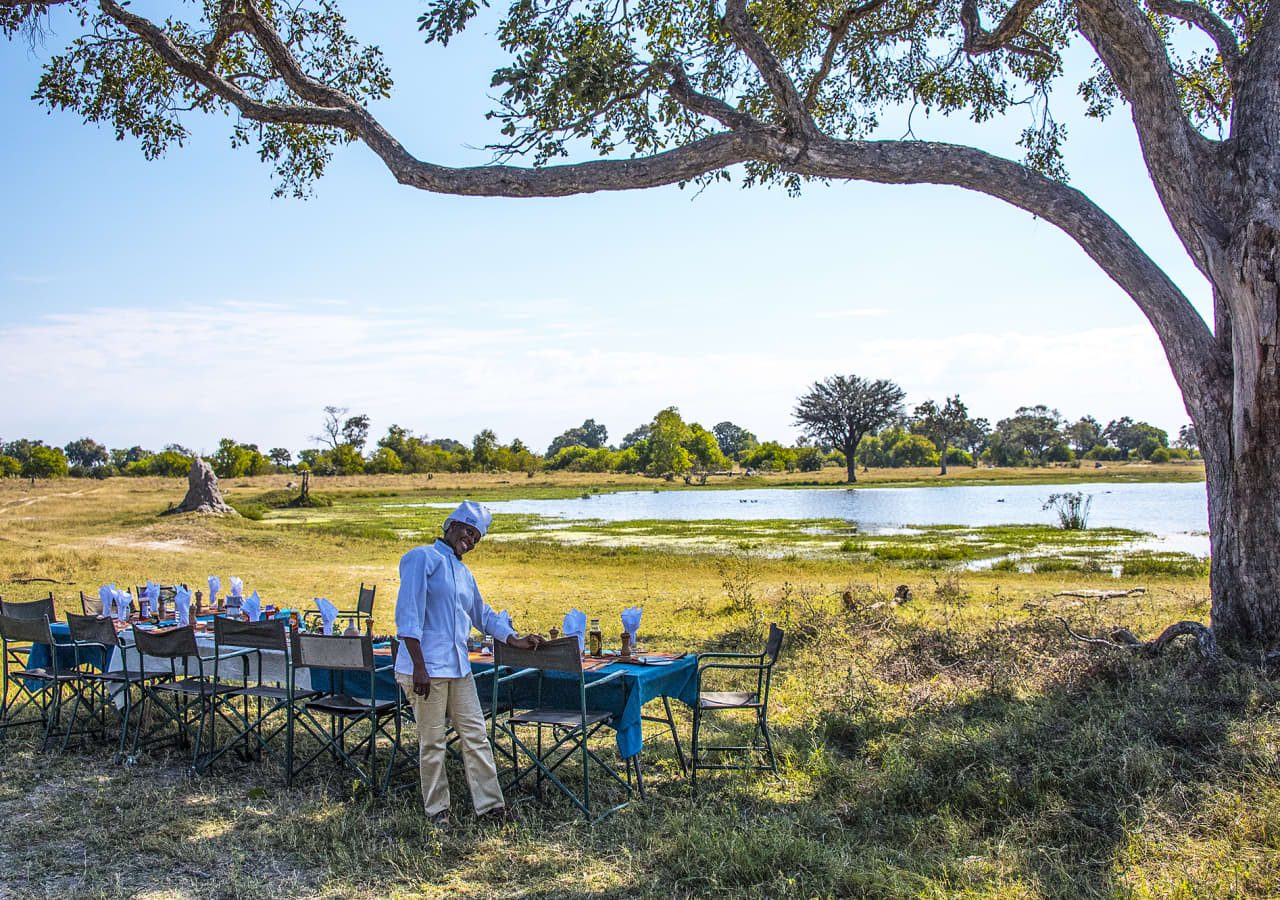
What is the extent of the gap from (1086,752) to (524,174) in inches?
222

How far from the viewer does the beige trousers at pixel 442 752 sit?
15.8ft

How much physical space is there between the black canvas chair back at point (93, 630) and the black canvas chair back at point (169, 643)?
0.45 metres

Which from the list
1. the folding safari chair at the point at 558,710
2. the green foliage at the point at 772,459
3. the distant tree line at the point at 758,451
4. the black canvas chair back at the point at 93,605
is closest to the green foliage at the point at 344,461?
the distant tree line at the point at 758,451

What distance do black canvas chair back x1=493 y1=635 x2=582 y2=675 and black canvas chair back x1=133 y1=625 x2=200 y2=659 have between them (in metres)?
1.97

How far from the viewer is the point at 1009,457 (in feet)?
382

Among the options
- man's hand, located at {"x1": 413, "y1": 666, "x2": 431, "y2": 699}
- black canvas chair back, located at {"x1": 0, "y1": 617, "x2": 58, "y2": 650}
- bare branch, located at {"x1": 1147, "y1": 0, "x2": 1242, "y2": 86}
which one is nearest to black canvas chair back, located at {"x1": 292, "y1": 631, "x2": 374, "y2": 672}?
man's hand, located at {"x1": 413, "y1": 666, "x2": 431, "y2": 699}

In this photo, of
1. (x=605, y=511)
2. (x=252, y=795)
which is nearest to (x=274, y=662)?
(x=252, y=795)

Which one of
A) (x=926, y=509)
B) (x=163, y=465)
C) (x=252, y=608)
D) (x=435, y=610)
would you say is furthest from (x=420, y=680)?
(x=163, y=465)

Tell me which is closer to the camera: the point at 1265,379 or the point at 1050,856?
the point at 1050,856

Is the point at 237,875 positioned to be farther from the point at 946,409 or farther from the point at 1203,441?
the point at 946,409

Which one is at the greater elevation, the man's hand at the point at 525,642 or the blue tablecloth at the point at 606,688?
the man's hand at the point at 525,642

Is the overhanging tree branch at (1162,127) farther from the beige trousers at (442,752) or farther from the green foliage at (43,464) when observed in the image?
the green foliage at (43,464)

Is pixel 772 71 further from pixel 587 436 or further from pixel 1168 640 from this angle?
pixel 587 436

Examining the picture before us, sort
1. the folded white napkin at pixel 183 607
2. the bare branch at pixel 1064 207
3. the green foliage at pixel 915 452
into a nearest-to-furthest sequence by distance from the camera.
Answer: the folded white napkin at pixel 183 607, the bare branch at pixel 1064 207, the green foliage at pixel 915 452
